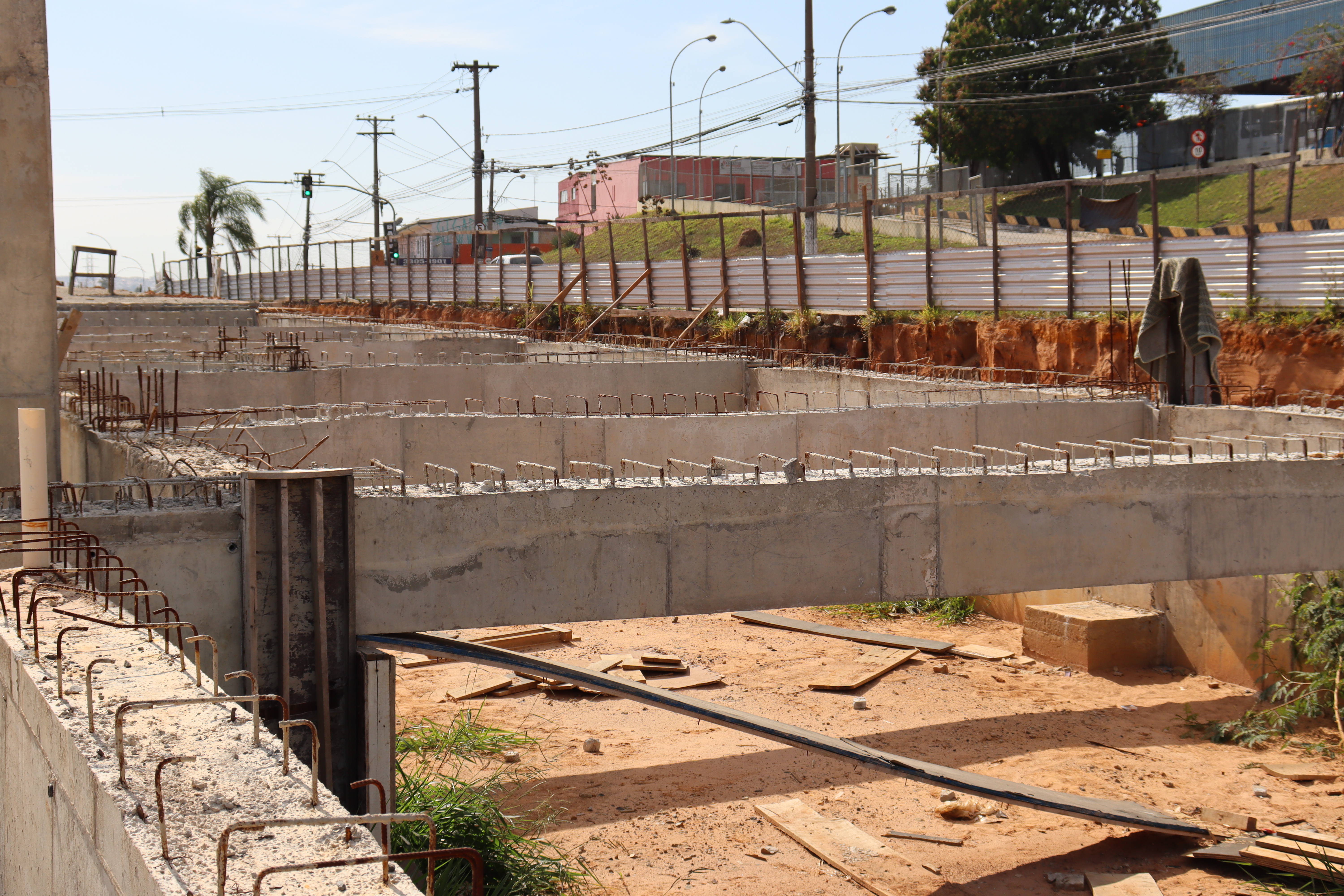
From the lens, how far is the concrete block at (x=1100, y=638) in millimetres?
13867

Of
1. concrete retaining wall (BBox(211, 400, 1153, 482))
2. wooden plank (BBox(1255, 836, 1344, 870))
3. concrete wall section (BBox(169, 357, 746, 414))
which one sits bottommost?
wooden plank (BBox(1255, 836, 1344, 870))

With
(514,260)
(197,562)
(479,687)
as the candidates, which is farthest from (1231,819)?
(514,260)

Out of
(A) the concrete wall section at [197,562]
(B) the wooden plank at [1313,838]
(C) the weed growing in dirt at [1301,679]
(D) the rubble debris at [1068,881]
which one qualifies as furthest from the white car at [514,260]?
(B) the wooden plank at [1313,838]

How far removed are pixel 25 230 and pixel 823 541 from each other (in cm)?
726

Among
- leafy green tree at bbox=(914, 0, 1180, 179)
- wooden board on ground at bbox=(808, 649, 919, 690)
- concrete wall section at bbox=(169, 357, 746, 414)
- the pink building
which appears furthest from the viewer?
the pink building

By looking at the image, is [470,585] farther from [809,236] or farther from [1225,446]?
[809,236]

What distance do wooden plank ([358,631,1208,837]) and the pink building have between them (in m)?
43.6

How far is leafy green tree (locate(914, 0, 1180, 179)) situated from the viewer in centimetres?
4462

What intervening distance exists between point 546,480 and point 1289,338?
39.8 feet

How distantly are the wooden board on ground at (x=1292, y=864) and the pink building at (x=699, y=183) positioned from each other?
4414 centimetres

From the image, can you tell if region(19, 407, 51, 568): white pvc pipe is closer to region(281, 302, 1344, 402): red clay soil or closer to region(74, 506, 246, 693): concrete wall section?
region(74, 506, 246, 693): concrete wall section

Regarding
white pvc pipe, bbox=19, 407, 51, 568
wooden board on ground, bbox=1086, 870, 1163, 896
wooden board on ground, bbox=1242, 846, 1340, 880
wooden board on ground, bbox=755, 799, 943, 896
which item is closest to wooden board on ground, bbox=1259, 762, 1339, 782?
wooden board on ground, bbox=1242, 846, 1340, 880

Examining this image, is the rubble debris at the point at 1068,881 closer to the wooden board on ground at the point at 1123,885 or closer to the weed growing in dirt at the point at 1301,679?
the wooden board on ground at the point at 1123,885

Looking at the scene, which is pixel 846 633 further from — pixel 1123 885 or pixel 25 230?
pixel 25 230
